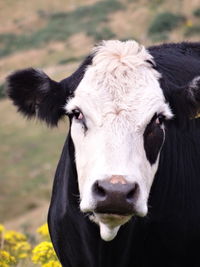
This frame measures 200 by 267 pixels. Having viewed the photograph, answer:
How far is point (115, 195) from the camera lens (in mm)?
4594

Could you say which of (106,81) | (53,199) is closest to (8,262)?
(53,199)

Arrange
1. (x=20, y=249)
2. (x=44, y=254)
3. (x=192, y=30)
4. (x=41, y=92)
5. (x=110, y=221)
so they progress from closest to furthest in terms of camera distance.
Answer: (x=110, y=221) → (x=41, y=92) → (x=44, y=254) → (x=20, y=249) → (x=192, y=30)

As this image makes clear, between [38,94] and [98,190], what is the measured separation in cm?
137

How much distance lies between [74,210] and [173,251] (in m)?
0.88

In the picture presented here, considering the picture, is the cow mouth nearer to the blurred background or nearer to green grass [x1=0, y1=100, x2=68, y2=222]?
the blurred background

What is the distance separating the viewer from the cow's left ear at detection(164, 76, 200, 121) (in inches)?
219

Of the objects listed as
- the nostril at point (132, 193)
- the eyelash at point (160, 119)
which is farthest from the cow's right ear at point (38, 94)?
the nostril at point (132, 193)

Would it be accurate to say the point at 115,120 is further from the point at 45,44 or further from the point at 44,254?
the point at 45,44

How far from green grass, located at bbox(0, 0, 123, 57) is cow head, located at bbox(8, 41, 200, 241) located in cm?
4905

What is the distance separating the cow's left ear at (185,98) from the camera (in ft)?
18.2

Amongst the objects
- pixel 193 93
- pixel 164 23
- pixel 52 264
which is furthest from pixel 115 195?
pixel 164 23

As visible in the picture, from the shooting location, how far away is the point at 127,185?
4598 mm

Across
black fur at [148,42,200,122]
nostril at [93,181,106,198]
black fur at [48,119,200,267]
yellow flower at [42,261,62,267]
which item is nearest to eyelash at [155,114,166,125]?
black fur at [148,42,200,122]

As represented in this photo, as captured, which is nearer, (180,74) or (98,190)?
(98,190)
